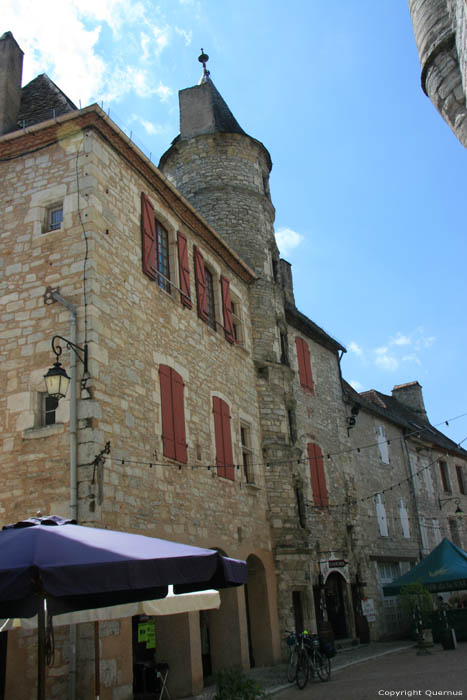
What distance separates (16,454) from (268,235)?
9606 millimetres

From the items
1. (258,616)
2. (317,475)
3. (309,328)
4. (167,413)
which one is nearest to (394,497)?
(317,475)

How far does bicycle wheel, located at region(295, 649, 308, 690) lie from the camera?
10.0 m

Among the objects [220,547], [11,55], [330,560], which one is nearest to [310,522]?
[330,560]

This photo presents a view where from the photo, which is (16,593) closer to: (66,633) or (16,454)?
(66,633)

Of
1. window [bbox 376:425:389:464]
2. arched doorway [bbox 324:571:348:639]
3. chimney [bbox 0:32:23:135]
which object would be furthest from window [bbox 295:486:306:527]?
chimney [bbox 0:32:23:135]

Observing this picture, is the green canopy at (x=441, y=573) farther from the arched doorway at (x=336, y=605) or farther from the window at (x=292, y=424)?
the window at (x=292, y=424)

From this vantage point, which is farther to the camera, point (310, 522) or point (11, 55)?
→ point (310, 522)

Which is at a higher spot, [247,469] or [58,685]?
[247,469]

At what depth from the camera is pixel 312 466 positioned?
52.7 ft

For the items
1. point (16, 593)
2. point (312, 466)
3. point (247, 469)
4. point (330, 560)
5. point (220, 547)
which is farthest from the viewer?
point (312, 466)

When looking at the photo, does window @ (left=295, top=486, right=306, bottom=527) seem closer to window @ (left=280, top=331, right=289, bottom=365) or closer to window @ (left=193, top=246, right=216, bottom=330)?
window @ (left=280, top=331, right=289, bottom=365)

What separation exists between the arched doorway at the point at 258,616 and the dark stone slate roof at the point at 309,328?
268 inches

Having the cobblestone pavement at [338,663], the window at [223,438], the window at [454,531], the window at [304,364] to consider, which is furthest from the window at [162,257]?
the window at [454,531]

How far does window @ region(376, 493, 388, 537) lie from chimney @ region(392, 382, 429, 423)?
403 inches
